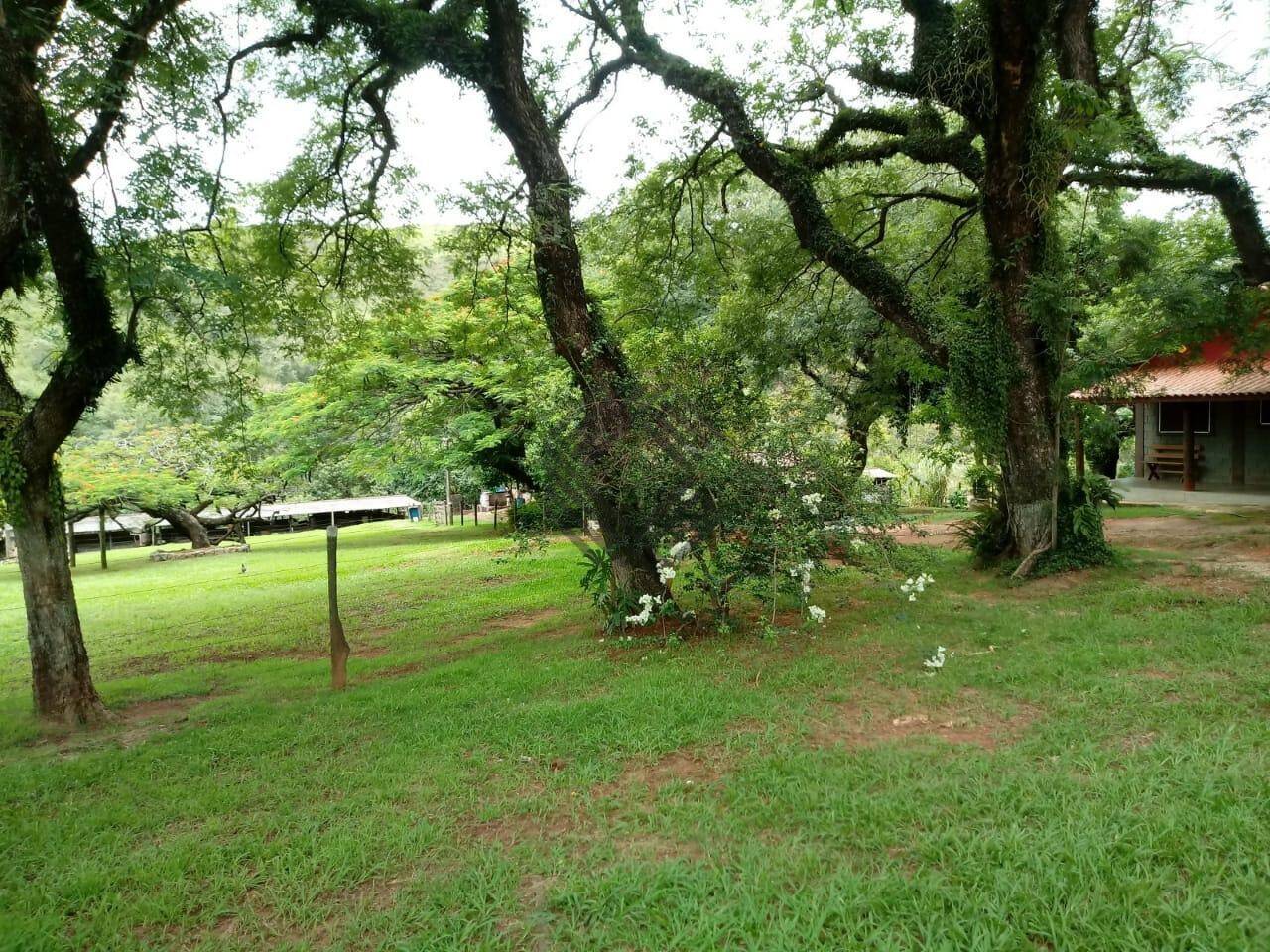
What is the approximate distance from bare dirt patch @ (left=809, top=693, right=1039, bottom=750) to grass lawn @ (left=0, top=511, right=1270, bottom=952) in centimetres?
3

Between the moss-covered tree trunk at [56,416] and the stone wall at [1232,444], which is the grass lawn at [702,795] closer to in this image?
the moss-covered tree trunk at [56,416]

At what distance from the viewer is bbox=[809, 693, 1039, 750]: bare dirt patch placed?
14.0 feet

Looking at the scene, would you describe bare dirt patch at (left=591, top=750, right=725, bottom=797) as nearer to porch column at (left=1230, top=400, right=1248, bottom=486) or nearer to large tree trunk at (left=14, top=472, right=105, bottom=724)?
large tree trunk at (left=14, top=472, right=105, bottom=724)

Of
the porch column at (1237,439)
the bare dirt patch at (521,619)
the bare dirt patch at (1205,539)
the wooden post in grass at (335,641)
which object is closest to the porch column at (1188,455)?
the porch column at (1237,439)

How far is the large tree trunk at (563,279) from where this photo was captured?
24.2ft

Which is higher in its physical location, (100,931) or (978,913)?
(978,913)

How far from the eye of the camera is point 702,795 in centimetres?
371

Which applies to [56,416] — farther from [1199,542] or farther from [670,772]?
[1199,542]

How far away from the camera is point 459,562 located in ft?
56.1

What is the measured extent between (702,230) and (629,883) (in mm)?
10765

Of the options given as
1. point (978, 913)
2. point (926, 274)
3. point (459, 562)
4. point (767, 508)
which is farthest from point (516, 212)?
point (459, 562)

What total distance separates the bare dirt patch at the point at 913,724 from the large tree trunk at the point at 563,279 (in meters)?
2.96

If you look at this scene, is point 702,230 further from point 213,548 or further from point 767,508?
point 213,548

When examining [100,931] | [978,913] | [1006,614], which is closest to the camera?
[978,913]
